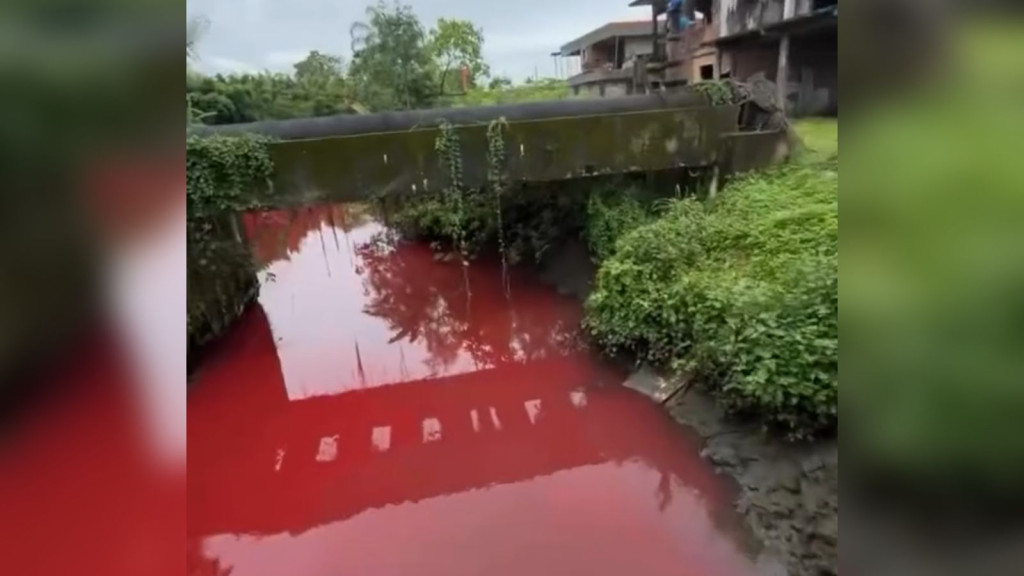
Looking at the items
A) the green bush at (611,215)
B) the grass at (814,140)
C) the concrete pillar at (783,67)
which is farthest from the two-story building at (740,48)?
the green bush at (611,215)

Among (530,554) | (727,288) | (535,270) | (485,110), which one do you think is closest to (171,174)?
(530,554)

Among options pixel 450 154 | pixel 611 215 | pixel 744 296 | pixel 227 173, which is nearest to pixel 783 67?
pixel 611 215

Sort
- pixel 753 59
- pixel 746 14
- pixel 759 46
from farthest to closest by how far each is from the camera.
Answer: pixel 753 59
pixel 759 46
pixel 746 14

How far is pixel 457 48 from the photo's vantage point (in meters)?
9.87

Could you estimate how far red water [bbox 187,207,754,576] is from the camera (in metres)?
3.31

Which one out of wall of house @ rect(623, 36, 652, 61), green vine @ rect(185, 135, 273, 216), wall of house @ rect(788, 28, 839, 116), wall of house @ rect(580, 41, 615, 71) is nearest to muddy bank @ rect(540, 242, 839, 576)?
green vine @ rect(185, 135, 273, 216)

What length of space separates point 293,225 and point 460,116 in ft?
20.1

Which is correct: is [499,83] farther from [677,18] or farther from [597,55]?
[597,55]

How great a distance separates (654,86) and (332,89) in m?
4.60

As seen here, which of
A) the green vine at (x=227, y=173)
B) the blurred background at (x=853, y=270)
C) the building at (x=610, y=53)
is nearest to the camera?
the blurred background at (x=853, y=270)

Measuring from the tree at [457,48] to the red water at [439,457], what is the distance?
4.14 meters

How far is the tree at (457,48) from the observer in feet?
31.4

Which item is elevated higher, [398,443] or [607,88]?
[607,88]

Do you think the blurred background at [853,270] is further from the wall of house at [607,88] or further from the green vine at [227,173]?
the wall of house at [607,88]
